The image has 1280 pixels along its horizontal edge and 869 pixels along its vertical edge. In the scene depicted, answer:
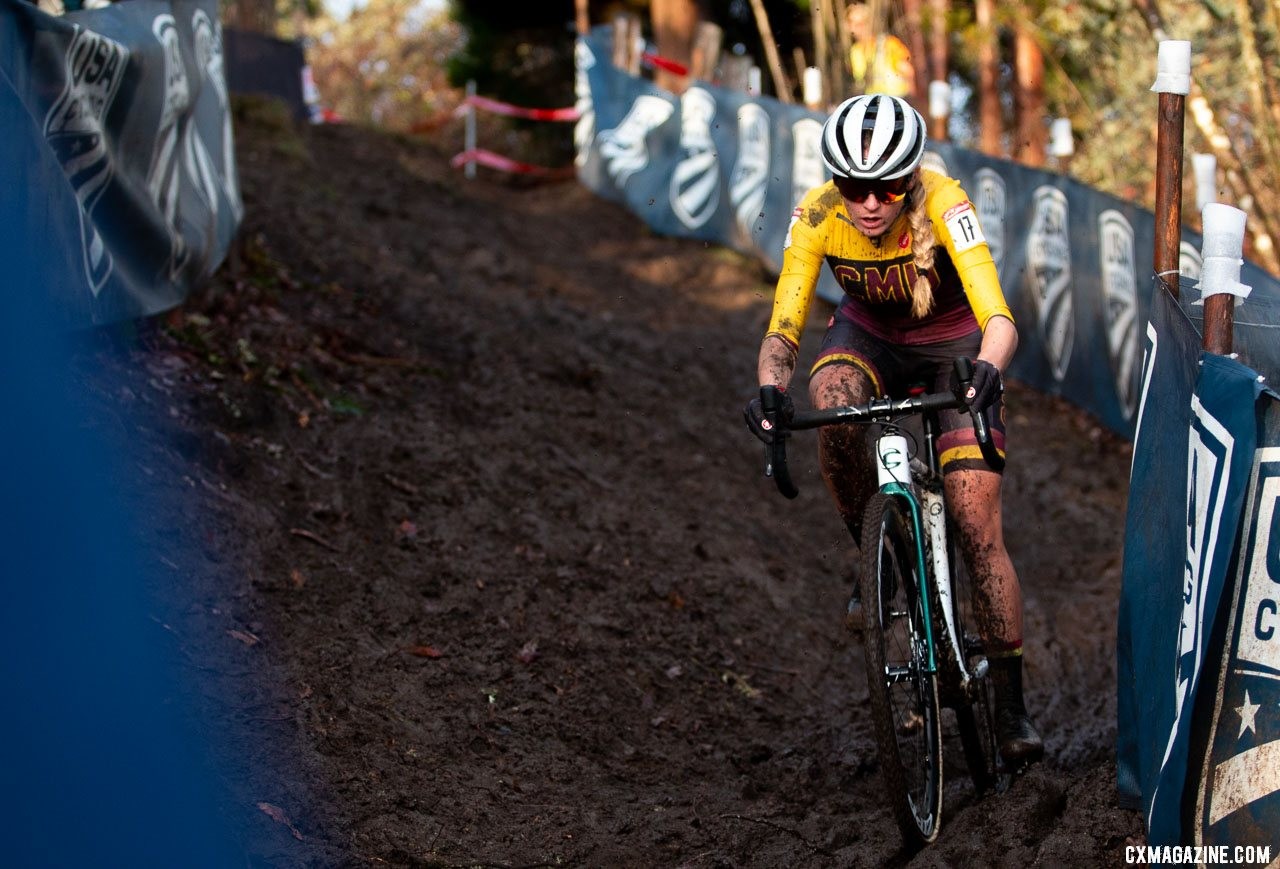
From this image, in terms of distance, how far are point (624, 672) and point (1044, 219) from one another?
6.50 meters

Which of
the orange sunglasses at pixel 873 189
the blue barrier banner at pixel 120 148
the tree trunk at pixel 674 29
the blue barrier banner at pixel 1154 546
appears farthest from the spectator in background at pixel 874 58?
the blue barrier banner at pixel 1154 546

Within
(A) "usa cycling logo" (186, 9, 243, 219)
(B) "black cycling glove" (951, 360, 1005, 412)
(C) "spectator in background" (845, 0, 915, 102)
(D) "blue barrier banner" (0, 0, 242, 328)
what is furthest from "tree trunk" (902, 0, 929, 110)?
(B) "black cycling glove" (951, 360, 1005, 412)

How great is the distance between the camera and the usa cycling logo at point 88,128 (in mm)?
5527

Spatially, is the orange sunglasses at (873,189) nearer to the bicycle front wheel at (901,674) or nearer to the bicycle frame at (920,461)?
the bicycle frame at (920,461)

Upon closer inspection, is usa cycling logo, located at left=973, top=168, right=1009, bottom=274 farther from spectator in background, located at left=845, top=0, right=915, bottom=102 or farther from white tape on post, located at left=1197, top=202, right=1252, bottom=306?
white tape on post, located at left=1197, top=202, right=1252, bottom=306

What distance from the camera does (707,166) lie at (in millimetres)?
15477

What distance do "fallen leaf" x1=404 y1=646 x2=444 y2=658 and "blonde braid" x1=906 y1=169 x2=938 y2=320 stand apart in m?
2.38

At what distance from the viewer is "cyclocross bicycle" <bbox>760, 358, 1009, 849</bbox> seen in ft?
13.4

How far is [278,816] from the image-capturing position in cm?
397

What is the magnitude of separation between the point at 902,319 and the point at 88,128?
356 cm

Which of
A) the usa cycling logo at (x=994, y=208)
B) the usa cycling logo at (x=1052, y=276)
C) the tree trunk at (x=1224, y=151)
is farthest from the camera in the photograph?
the usa cycling logo at (x=994, y=208)

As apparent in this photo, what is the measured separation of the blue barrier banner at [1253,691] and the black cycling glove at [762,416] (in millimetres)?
1621

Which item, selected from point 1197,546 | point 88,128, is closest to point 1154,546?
point 1197,546

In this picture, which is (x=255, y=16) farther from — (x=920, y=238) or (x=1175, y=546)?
(x=1175, y=546)
